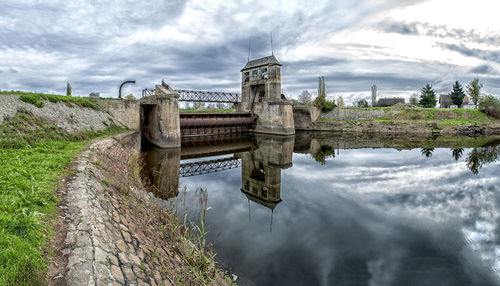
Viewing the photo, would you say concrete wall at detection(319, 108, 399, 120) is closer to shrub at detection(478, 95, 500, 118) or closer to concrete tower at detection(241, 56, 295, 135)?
concrete tower at detection(241, 56, 295, 135)

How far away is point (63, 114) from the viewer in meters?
13.5

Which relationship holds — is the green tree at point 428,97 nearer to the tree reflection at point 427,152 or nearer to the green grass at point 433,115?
the green grass at point 433,115

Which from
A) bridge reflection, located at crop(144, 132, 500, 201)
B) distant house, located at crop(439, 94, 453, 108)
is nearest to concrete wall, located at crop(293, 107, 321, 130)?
bridge reflection, located at crop(144, 132, 500, 201)

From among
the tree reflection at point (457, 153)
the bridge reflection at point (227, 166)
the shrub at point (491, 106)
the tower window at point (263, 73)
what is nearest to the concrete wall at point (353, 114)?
the tower window at point (263, 73)

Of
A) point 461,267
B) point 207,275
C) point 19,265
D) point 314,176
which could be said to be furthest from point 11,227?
point 314,176

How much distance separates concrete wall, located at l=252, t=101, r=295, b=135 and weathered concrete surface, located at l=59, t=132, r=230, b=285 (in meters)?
25.4

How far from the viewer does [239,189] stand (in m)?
10.8

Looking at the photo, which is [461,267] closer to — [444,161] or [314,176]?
[314,176]

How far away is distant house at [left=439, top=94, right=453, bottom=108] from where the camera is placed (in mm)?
59938

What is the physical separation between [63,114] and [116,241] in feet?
43.5

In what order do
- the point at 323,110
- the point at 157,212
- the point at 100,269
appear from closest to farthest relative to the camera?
the point at 100,269 < the point at 157,212 < the point at 323,110

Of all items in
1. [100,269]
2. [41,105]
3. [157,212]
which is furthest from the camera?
[41,105]

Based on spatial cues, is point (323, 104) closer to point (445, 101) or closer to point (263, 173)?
point (263, 173)

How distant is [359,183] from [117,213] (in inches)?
411
